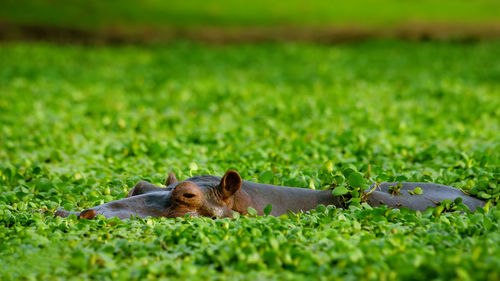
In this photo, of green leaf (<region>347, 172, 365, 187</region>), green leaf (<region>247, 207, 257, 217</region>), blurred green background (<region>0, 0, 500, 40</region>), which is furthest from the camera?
blurred green background (<region>0, 0, 500, 40</region>)

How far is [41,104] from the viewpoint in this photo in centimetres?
1259

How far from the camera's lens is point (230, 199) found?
521 centimetres

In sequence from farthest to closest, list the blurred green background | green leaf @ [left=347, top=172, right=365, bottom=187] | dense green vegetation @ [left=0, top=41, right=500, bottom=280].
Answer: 1. the blurred green background
2. green leaf @ [left=347, top=172, right=365, bottom=187]
3. dense green vegetation @ [left=0, top=41, right=500, bottom=280]

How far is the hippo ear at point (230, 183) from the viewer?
5.11m

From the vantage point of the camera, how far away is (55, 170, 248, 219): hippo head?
16.7 feet

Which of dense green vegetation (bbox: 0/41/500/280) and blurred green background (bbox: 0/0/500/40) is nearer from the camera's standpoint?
dense green vegetation (bbox: 0/41/500/280)

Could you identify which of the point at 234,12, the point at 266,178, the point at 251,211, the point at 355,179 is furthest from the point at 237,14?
the point at 251,211

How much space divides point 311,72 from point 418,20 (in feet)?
37.5

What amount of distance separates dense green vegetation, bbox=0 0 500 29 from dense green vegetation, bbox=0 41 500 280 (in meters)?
7.31

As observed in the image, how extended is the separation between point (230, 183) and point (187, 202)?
328 millimetres

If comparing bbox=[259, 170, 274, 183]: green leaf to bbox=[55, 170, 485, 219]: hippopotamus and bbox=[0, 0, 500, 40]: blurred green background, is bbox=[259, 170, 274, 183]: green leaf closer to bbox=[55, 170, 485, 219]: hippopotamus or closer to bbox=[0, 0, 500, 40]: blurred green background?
bbox=[55, 170, 485, 219]: hippopotamus

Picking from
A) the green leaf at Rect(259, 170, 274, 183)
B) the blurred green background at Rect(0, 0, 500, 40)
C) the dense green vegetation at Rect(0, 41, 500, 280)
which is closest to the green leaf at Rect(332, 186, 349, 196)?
the dense green vegetation at Rect(0, 41, 500, 280)

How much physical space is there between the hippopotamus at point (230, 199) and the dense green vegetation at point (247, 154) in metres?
0.16

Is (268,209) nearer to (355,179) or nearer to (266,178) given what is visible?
(355,179)
